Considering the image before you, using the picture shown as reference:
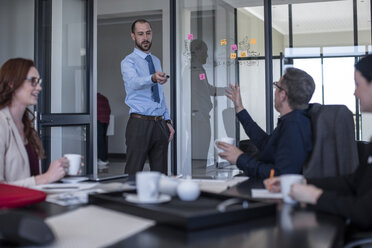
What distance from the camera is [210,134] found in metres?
5.79

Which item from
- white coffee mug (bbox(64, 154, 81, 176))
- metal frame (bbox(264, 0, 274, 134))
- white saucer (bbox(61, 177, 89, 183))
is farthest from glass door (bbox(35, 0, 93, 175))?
white coffee mug (bbox(64, 154, 81, 176))

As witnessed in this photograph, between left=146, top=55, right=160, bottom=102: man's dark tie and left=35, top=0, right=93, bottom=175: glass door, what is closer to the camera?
left=146, top=55, right=160, bottom=102: man's dark tie

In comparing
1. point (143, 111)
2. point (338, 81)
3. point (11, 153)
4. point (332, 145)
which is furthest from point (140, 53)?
point (338, 81)

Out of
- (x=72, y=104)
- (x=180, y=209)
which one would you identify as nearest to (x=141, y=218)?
(x=180, y=209)

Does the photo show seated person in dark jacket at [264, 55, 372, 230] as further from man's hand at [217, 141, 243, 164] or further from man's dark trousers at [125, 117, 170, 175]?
man's dark trousers at [125, 117, 170, 175]

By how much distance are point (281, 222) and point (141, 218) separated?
37 centimetres

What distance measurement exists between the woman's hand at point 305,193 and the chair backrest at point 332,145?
0.76 m

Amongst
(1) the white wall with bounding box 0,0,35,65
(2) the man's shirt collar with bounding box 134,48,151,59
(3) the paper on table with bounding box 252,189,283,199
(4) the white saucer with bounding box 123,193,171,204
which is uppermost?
(1) the white wall with bounding box 0,0,35,65

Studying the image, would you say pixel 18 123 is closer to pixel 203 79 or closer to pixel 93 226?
pixel 93 226

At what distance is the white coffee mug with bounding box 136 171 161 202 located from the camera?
133 cm

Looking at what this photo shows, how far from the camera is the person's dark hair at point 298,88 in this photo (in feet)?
7.80

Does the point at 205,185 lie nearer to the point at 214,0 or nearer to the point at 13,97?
the point at 13,97

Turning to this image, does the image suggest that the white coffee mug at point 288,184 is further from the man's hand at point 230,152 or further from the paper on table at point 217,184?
the man's hand at point 230,152

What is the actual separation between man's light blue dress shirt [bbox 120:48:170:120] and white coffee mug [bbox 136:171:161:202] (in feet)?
8.35
